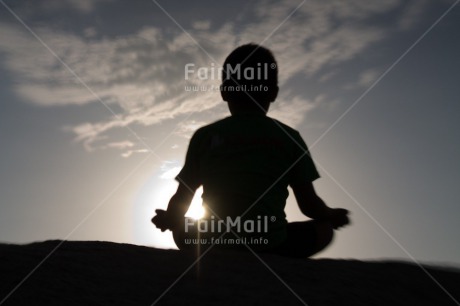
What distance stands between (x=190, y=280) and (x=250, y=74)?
1482 millimetres

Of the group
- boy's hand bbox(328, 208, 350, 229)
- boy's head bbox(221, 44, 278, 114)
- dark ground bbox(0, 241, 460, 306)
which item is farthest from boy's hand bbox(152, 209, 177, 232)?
boy's hand bbox(328, 208, 350, 229)

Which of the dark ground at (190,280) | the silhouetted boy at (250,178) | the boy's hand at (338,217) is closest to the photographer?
the dark ground at (190,280)

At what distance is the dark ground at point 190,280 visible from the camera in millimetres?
2543

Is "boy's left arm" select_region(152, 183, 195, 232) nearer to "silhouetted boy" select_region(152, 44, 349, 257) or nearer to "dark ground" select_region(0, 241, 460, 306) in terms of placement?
"silhouetted boy" select_region(152, 44, 349, 257)

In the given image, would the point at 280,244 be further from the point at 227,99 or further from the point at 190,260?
the point at 227,99

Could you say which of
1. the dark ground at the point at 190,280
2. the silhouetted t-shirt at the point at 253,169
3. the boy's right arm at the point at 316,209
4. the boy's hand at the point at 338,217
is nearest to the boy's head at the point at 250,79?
the silhouetted t-shirt at the point at 253,169

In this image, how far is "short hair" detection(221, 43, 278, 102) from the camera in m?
3.69

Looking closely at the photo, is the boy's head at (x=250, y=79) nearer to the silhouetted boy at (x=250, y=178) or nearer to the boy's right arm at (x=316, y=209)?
the silhouetted boy at (x=250, y=178)

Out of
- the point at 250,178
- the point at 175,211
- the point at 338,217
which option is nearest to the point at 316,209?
the point at 338,217

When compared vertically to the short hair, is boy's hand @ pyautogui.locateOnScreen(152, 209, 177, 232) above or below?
below

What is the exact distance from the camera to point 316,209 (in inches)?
143

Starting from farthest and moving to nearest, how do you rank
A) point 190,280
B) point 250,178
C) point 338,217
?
point 338,217, point 250,178, point 190,280

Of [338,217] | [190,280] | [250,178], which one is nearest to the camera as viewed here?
[190,280]

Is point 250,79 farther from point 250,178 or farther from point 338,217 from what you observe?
point 338,217
